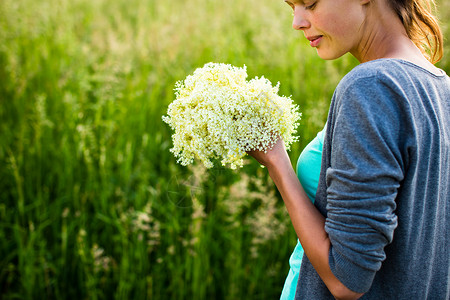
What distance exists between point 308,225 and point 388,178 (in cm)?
28

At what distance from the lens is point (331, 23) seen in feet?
3.83

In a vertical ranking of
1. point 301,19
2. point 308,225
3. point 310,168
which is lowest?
point 308,225

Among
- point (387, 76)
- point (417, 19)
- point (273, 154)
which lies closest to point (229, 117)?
point (273, 154)

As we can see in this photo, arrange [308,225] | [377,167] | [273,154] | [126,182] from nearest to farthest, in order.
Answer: [377,167] < [308,225] < [273,154] < [126,182]

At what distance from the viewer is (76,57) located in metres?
4.23

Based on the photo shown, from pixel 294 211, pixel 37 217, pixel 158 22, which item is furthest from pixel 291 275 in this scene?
pixel 158 22

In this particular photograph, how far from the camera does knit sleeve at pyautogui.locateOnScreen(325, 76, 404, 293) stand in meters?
0.95

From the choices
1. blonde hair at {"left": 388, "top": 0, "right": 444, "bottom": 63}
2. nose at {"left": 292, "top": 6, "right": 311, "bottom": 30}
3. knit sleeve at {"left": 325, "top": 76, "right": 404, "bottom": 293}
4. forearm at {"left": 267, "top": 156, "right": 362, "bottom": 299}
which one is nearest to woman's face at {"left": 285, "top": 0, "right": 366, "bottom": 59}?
nose at {"left": 292, "top": 6, "right": 311, "bottom": 30}

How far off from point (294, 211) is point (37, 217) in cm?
230

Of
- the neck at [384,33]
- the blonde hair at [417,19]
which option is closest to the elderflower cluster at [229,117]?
the neck at [384,33]

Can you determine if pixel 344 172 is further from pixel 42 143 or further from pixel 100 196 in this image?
pixel 42 143

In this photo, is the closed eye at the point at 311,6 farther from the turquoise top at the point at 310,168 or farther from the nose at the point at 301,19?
the turquoise top at the point at 310,168

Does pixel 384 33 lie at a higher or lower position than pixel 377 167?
higher

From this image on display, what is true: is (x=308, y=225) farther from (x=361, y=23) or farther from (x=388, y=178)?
(x=361, y=23)
